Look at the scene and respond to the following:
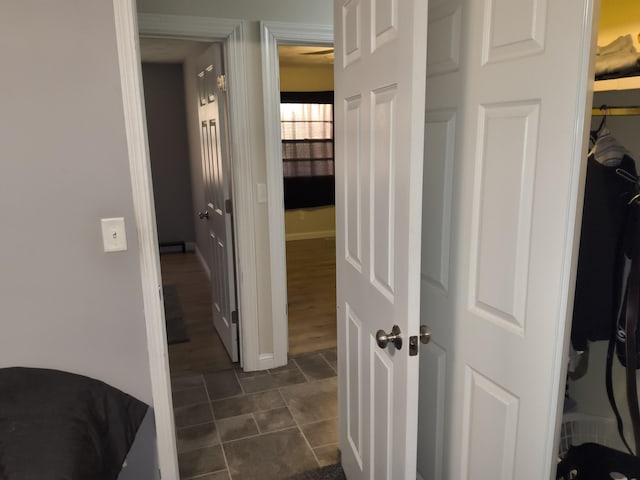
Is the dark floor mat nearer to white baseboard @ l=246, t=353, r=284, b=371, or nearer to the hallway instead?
the hallway

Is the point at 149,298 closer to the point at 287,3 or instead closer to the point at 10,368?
the point at 10,368

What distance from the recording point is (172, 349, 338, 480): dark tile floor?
226cm

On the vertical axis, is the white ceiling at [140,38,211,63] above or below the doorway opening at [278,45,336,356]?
above

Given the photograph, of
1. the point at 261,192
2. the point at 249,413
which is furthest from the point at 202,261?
the point at 249,413

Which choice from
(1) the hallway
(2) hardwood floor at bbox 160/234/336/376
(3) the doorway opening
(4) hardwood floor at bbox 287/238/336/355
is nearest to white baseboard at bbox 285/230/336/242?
(3) the doorway opening

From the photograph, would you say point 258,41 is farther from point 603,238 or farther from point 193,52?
point 193,52

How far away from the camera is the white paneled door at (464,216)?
112 cm

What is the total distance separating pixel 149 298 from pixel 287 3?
187 cm

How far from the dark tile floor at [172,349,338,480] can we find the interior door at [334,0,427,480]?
438mm

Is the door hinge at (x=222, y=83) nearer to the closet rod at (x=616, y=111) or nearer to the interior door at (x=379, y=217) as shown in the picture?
the interior door at (x=379, y=217)

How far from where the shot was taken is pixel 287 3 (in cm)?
277

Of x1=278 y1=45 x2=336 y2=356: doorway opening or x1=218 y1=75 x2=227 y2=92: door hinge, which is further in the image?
x1=278 y1=45 x2=336 y2=356: doorway opening

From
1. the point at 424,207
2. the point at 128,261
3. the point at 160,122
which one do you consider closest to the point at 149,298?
the point at 128,261

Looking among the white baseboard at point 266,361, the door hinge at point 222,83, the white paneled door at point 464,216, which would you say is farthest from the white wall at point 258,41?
the white paneled door at point 464,216
